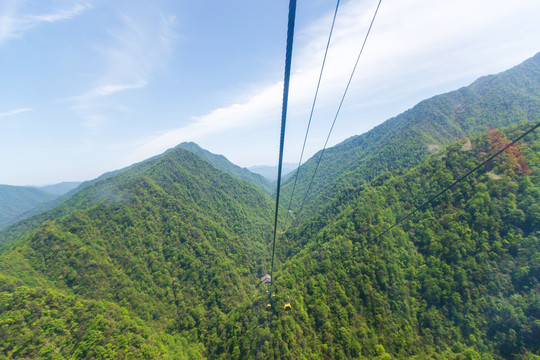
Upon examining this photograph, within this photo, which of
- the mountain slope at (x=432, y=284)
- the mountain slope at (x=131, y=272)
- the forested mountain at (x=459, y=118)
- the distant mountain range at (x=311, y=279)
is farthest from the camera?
the forested mountain at (x=459, y=118)

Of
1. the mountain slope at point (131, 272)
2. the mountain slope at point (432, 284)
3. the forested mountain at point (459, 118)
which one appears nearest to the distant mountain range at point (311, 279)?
the mountain slope at point (432, 284)

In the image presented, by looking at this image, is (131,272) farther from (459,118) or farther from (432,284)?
(459,118)

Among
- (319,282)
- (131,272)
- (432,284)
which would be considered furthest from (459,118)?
(131,272)

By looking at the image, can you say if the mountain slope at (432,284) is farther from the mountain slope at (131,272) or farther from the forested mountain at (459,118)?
the forested mountain at (459,118)

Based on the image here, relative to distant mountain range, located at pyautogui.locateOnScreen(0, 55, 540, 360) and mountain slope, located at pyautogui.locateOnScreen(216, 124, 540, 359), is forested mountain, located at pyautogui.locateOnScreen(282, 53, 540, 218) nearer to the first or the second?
distant mountain range, located at pyautogui.locateOnScreen(0, 55, 540, 360)

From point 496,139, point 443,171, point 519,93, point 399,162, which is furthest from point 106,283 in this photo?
point 519,93

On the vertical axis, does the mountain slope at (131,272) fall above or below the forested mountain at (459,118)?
below

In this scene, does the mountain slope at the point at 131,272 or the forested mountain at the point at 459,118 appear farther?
the forested mountain at the point at 459,118

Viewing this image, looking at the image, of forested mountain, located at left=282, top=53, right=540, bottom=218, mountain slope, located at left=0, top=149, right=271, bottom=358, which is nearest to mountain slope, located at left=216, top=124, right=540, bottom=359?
mountain slope, located at left=0, top=149, right=271, bottom=358
